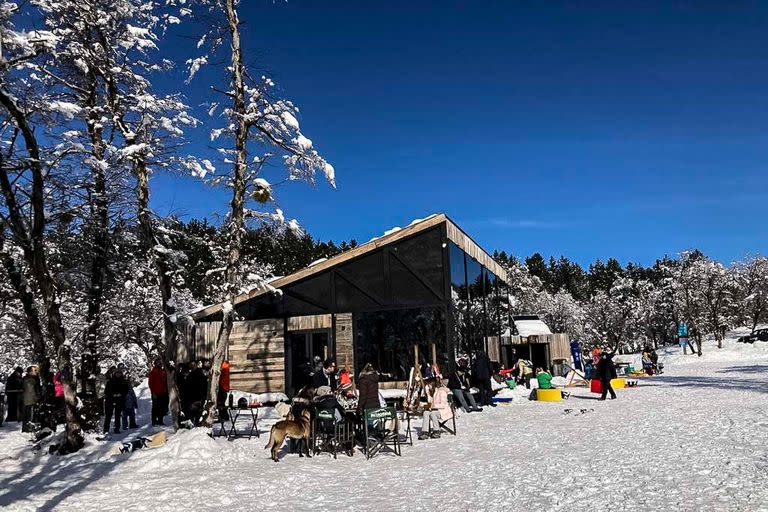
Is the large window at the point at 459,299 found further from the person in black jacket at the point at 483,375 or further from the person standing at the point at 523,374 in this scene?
the person standing at the point at 523,374

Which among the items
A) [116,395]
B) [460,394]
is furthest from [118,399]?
[460,394]

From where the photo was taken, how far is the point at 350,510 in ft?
21.2

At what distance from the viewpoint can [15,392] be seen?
16.9m

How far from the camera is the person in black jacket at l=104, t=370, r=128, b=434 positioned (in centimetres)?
1326

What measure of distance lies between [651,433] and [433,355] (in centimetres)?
733

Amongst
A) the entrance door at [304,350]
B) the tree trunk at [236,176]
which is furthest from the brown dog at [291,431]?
the entrance door at [304,350]

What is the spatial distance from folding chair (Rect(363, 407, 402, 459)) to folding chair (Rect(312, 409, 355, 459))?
0.34 meters

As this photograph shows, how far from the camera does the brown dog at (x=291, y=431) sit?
966 cm

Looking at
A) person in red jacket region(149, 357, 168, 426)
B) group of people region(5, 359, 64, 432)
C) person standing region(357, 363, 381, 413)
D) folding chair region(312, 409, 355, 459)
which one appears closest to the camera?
folding chair region(312, 409, 355, 459)

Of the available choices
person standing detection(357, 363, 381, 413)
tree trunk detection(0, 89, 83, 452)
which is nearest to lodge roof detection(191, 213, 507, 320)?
tree trunk detection(0, 89, 83, 452)

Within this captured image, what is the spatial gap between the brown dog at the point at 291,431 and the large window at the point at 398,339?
689cm

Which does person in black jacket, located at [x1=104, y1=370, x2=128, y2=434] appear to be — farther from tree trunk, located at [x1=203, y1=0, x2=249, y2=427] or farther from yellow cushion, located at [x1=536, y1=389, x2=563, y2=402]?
yellow cushion, located at [x1=536, y1=389, x2=563, y2=402]

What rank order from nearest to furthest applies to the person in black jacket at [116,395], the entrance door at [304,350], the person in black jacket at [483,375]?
the person in black jacket at [116,395] < the person in black jacket at [483,375] < the entrance door at [304,350]

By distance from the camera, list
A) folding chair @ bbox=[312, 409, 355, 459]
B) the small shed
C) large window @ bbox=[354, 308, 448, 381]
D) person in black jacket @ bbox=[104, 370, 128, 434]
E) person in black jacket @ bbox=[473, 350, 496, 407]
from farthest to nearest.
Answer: the small shed
large window @ bbox=[354, 308, 448, 381]
person in black jacket @ bbox=[473, 350, 496, 407]
person in black jacket @ bbox=[104, 370, 128, 434]
folding chair @ bbox=[312, 409, 355, 459]
